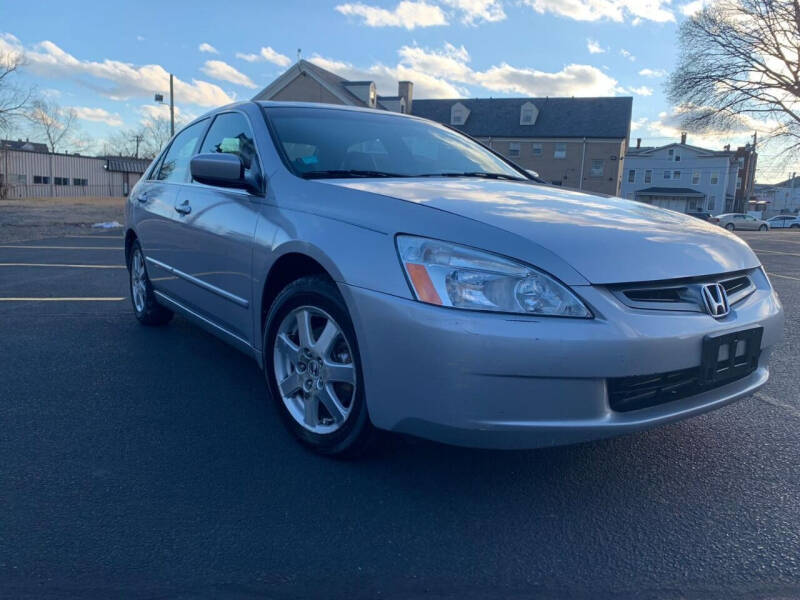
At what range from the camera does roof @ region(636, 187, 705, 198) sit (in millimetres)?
57969

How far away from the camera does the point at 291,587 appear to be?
1.90 metres

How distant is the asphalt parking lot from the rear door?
53cm

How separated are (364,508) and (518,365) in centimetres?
82

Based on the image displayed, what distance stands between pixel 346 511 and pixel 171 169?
10.7ft

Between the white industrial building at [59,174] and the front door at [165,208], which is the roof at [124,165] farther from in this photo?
the front door at [165,208]

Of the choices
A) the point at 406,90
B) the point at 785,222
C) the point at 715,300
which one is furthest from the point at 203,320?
the point at 785,222

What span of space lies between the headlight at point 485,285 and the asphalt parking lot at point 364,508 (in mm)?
793

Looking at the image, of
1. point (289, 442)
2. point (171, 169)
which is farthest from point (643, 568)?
point (171, 169)

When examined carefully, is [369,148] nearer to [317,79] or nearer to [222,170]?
[222,170]

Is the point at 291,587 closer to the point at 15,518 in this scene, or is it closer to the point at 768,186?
the point at 15,518

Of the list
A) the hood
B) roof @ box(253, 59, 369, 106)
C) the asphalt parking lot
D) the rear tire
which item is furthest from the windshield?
roof @ box(253, 59, 369, 106)

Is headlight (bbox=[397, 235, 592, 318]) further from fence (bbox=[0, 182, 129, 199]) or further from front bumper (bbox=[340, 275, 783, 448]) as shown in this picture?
fence (bbox=[0, 182, 129, 199])

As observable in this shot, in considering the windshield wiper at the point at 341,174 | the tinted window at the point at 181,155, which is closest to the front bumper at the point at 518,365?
the windshield wiper at the point at 341,174

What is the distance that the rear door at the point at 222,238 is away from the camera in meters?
3.20
